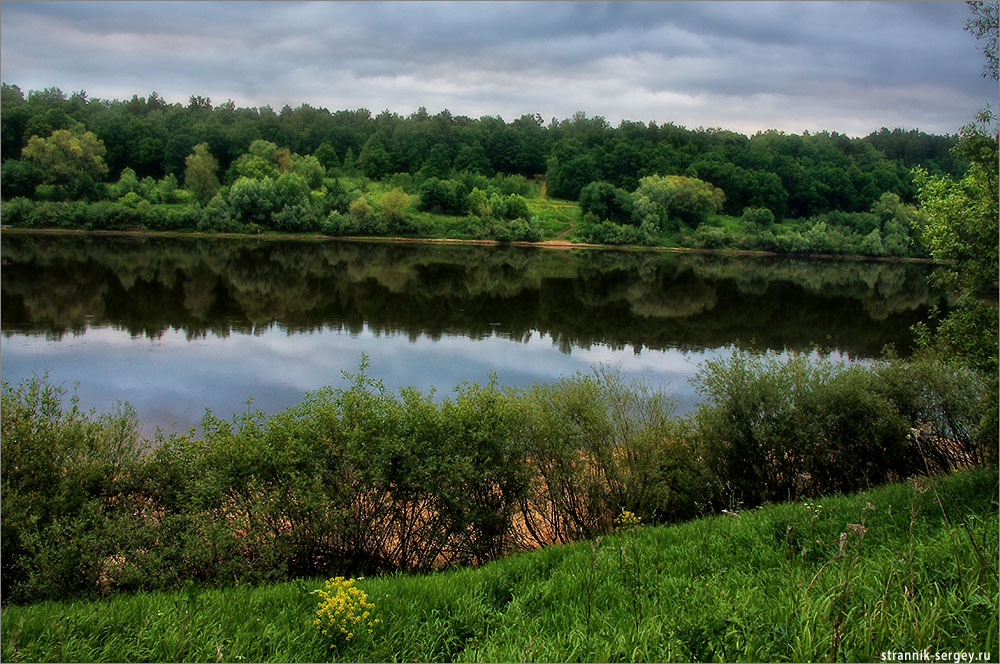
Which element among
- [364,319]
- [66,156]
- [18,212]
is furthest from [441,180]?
[364,319]

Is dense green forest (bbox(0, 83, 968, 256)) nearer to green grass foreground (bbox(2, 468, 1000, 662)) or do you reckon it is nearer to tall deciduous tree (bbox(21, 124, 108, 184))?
tall deciduous tree (bbox(21, 124, 108, 184))

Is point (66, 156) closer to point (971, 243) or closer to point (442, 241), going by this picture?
point (442, 241)

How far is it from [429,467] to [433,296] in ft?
124

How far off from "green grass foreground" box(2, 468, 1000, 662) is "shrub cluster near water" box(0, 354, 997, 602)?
133 centimetres

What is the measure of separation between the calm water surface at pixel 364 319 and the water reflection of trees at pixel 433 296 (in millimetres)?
232

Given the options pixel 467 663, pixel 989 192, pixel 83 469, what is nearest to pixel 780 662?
pixel 467 663

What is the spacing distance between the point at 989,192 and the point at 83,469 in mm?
16652

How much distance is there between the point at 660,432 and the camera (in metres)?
14.8

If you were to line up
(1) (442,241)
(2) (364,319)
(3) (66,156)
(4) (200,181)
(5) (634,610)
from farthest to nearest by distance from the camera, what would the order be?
(1) (442,241) < (4) (200,181) < (3) (66,156) < (2) (364,319) < (5) (634,610)

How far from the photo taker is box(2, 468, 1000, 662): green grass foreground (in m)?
5.25

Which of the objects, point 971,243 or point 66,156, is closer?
point 971,243

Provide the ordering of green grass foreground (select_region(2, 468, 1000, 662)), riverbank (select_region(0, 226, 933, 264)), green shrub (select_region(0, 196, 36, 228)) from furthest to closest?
1. riverbank (select_region(0, 226, 933, 264))
2. green shrub (select_region(0, 196, 36, 228))
3. green grass foreground (select_region(2, 468, 1000, 662))

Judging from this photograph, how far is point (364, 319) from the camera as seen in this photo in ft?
129

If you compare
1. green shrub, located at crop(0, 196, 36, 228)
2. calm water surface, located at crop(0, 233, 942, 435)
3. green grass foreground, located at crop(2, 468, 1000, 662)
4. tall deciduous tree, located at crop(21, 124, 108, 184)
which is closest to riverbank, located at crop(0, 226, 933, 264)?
green shrub, located at crop(0, 196, 36, 228)
